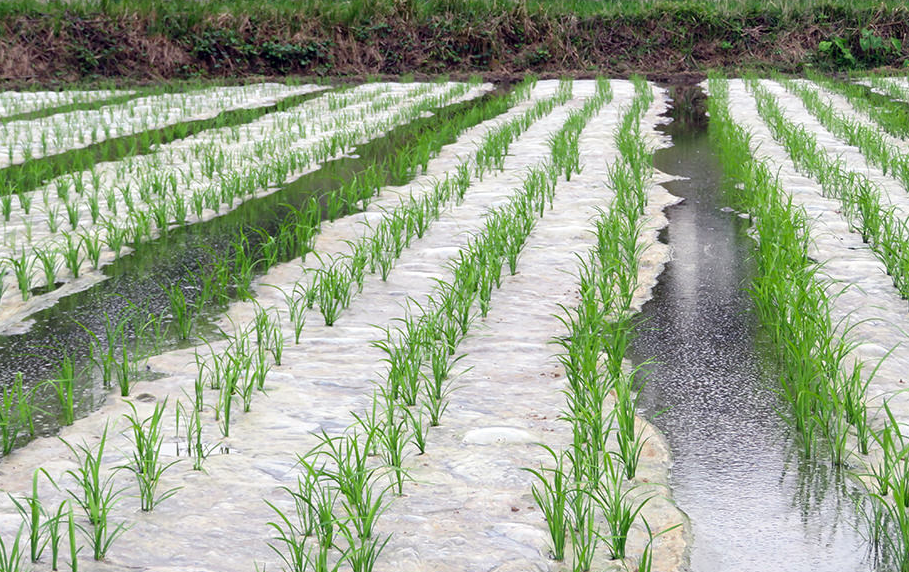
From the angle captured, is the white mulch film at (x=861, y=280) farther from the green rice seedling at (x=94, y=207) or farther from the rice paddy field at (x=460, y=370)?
the green rice seedling at (x=94, y=207)

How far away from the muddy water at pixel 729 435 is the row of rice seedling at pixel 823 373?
0.27ft

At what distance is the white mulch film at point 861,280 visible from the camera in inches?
143

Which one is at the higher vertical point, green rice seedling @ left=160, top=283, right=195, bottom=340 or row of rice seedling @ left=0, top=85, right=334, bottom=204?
row of rice seedling @ left=0, top=85, right=334, bottom=204

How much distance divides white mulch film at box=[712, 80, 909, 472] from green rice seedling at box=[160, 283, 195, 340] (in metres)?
2.62

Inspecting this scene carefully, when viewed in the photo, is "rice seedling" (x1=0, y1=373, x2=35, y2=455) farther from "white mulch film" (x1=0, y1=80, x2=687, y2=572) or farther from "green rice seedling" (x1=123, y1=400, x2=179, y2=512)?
"green rice seedling" (x1=123, y1=400, x2=179, y2=512)

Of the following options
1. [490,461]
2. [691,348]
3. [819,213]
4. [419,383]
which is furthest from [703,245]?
[490,461]

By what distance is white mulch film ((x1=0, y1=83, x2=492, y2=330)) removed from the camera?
5355 millimetres

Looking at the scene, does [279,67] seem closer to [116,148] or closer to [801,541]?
[116,148]

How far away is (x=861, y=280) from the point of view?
4.85m

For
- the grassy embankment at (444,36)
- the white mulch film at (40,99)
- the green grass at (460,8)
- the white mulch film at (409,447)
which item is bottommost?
the white mulch film at (409,447)

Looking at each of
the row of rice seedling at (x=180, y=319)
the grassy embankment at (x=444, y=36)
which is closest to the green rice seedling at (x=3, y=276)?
the row of rice seedling at (x=180, y=319)

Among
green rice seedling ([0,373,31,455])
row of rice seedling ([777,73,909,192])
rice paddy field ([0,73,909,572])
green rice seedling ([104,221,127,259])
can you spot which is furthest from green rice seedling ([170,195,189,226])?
row of rice seedling ([777,73,909,192])

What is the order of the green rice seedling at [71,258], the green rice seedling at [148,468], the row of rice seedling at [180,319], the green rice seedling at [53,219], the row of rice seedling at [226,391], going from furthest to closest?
1. the green rice seedling at [53,219]
2. the green rice seedling at [71,258]
3. the row of rice seedling at [180,319]
4. the row of rice seedling at [226,391]
5. the green rice seedling at [148,468]

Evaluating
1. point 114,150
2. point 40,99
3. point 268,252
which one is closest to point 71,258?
point 268,252
